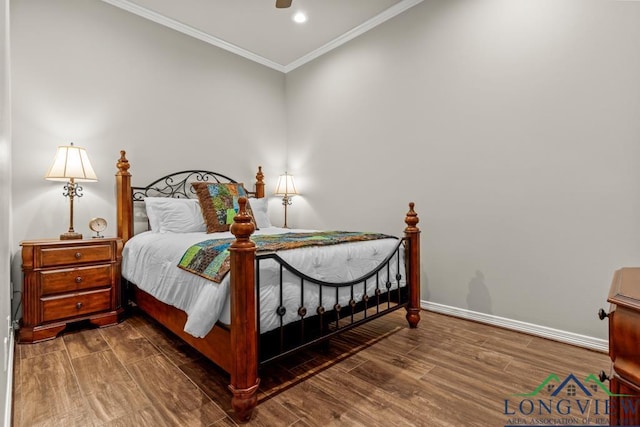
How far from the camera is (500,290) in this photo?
2.56 meters

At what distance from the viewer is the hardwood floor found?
1.43m

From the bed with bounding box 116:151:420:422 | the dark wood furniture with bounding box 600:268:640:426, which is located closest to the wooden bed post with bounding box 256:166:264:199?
the bed with bounding box 116:151:420:422

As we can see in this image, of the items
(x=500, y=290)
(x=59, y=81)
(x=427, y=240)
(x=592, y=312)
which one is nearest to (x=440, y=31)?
(x=427, y=240)

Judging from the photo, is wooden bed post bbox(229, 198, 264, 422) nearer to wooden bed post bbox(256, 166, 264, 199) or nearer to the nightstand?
the nightstand

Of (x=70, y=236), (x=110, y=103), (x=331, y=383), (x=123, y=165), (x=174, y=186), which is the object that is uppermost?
(x=110, y=103)

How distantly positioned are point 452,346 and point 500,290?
738mm

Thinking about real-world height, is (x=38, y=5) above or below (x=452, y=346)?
above

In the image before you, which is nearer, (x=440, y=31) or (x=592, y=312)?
(x=592, y=312)

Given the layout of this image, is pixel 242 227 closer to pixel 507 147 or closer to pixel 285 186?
pixel 507 147

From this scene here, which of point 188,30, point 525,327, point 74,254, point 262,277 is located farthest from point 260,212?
point 525,327

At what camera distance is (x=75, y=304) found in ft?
7.98

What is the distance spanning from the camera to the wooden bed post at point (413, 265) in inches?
99.6

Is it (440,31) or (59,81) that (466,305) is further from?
(59,81)

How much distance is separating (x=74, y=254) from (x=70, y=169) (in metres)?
0.68
